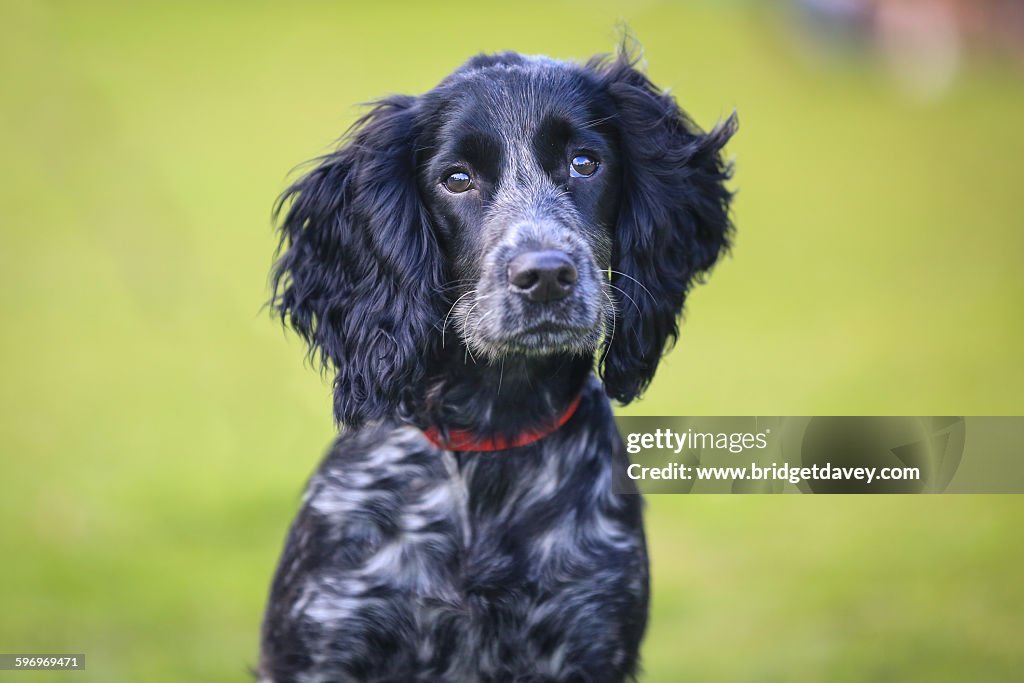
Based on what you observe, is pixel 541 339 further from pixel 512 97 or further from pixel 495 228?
pixel 512 97

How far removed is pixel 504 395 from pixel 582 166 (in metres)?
0.66

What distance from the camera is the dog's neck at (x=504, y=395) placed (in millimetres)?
3344

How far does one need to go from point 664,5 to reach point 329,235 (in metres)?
7.71

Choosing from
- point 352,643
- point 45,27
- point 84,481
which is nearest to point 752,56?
point 45,27

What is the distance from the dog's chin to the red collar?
10.3 inches

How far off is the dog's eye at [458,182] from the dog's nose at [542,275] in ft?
1.16

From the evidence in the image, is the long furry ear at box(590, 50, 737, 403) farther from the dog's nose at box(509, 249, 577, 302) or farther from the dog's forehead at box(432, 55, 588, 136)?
the dog's nose at box(509, 249, 577, 302)

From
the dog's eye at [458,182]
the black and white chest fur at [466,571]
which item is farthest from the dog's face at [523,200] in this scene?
the black and white chest fur at [466,571]

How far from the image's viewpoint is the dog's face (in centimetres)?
311

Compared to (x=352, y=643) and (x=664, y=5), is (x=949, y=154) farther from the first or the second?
(x=352, y=643)

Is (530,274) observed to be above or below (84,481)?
below

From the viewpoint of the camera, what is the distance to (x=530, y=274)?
3.02 m

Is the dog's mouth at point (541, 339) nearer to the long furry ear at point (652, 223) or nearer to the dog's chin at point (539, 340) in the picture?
the dog's chin at point (539, 340)

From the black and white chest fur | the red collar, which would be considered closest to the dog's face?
the red collar
